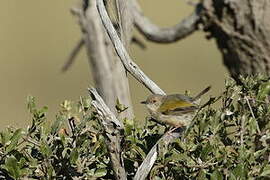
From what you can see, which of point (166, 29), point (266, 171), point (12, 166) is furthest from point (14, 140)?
point (166, 29)

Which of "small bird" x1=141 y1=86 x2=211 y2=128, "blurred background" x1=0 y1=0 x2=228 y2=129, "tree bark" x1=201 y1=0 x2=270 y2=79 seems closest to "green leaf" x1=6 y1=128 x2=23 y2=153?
"small bird" x1=141 y1=86 x2=211 y2=128

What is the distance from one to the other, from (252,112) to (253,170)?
1.06 ft

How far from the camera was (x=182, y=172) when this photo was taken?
3.58m

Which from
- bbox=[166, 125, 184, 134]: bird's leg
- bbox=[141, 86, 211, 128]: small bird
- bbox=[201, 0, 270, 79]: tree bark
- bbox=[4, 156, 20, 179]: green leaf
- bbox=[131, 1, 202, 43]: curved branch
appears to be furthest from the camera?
bbox=[131, 1, 202, 43]: curved branch

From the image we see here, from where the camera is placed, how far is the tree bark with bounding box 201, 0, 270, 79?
630cm

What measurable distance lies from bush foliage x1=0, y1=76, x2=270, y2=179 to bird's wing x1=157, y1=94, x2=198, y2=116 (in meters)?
0.70

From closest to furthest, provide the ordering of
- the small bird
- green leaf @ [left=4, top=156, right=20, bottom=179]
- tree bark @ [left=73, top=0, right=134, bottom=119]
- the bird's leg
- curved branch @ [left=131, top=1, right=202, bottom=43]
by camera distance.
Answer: green leaf @ [left=4, top=156, right=20, bottom=179]
the bird's leg
the small bird
tree bark @ [left=73, top=0, right=134, bottom=119]
curved branch @ [left=131, top=1, right=202, bottom=43]

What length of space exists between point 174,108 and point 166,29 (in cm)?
243

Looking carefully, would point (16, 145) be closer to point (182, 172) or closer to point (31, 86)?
point (182, 172)

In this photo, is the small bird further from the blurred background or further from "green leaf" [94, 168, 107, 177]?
the blurred background

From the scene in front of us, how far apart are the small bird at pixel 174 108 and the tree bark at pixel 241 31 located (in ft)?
5.53

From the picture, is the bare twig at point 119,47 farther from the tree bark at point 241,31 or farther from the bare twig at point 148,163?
the tree bark at point 241,31

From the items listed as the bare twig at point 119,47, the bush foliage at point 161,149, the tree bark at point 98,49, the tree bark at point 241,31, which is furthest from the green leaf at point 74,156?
the tree bark at point 241,31

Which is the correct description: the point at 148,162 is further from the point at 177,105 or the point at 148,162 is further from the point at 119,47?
the point at 177,105
